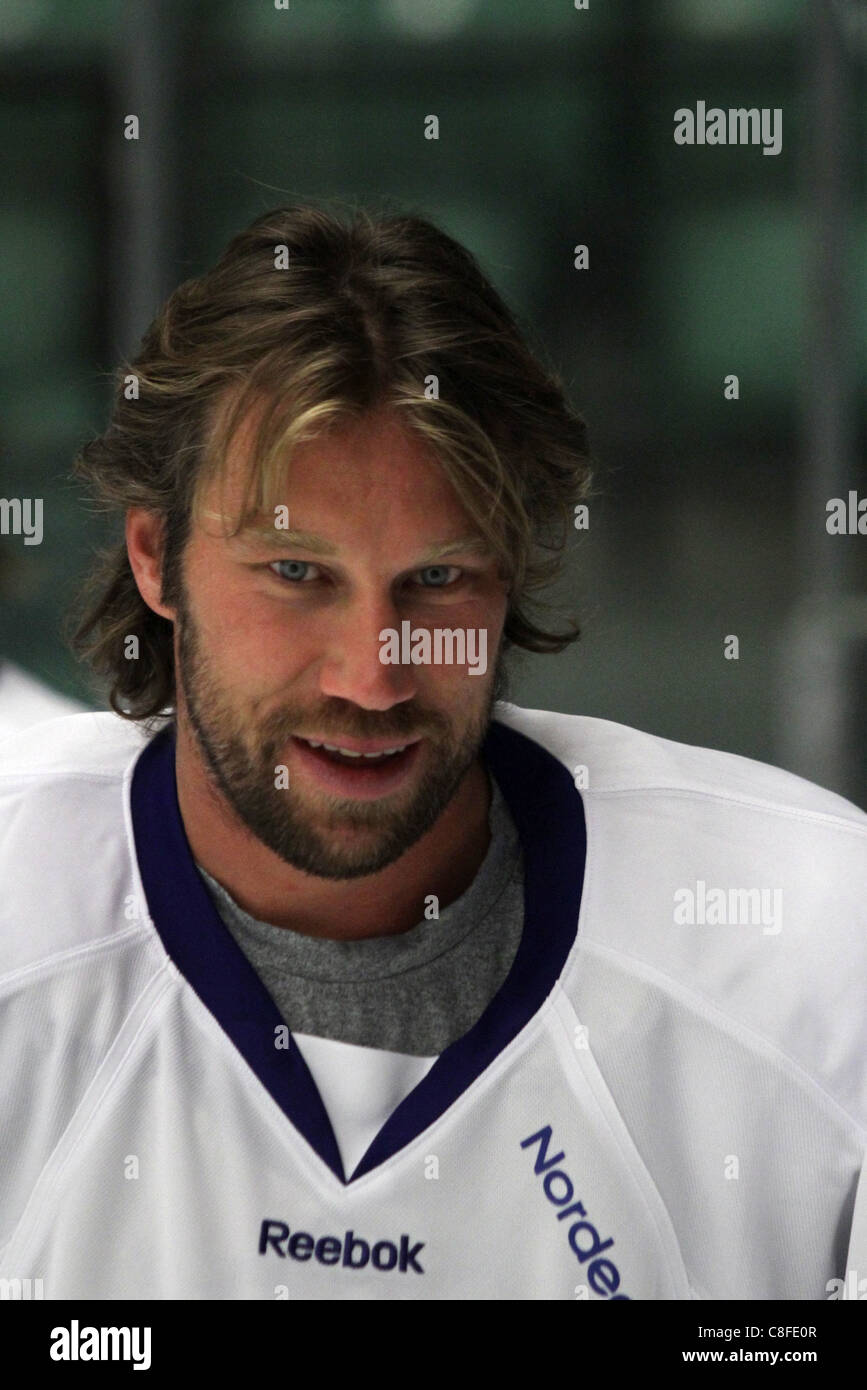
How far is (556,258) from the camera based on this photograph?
1.59 m

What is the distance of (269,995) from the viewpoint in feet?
3.48

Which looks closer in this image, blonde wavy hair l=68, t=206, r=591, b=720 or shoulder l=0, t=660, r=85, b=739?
blonde wavy hair l=68, t=206, r=591, b=720

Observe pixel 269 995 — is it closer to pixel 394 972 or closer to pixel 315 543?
pixel 394 972

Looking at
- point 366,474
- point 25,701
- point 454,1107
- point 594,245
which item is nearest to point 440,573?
point 366,474

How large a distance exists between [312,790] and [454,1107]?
24 cm

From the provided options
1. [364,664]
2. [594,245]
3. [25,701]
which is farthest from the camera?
[594,245]

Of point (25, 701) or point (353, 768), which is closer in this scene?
point (353, 768)

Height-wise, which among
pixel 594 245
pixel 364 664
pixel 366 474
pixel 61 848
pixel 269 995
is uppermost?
pixel 594 245

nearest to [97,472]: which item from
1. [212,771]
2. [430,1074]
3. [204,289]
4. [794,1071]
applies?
[204,289]

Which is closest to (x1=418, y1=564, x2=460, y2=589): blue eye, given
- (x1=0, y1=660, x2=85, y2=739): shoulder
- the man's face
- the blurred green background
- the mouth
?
the man's face

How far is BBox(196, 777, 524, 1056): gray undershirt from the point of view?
Answer: 1054mm

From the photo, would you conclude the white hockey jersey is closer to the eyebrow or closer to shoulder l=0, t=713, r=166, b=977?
shoulder l=0, t=713, r=166, b=977

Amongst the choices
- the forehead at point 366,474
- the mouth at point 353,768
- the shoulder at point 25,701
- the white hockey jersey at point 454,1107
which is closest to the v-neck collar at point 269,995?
the white hockey jersey at point 454,1107

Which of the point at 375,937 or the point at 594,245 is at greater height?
the point at 594,245
